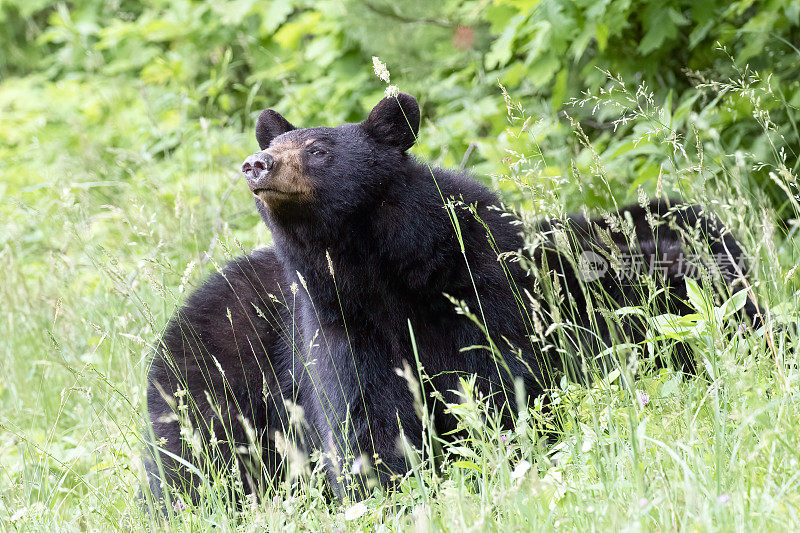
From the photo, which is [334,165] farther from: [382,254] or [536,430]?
[536,430]

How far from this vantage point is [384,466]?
11.7 feet

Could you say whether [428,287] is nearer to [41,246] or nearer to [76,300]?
[76,300]

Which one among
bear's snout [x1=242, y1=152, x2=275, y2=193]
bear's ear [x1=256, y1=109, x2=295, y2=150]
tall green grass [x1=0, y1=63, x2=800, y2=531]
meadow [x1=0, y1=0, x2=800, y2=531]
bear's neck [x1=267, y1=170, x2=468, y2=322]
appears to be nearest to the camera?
tall green grass [x1=0, y1=63, x2=800, y2=531]

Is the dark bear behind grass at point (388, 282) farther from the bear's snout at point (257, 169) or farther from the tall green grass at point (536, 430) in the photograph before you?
the tall green grass at point (536, 430)

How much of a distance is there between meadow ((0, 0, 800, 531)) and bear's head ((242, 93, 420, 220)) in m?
0.41

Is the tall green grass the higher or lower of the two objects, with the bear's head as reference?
lower

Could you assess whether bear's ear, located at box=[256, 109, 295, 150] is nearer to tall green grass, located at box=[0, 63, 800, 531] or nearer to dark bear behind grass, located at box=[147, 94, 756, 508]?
dark bear behind grass, located at box=[147, 94, 756, 508]

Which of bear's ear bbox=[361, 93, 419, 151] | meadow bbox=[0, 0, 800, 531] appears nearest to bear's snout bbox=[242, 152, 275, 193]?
meadow bbox=[0, 0, 800, 531]

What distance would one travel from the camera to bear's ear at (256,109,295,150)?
4.02m

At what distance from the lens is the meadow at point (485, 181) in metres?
2.35

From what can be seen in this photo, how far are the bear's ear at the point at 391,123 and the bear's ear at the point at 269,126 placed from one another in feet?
1.49

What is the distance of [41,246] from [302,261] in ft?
14.0

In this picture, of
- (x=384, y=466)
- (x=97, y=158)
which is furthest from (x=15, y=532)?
(x=97, y=158)

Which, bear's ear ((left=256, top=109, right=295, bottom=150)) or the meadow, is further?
bear's ear ((left=256, top=109, right=295, bottom=150))
